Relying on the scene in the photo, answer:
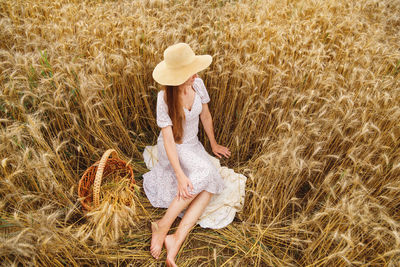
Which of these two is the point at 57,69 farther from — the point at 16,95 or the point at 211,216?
the point at 211,216

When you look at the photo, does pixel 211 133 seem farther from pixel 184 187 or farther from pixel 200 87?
pixel 184 187

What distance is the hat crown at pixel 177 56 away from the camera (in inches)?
61.9

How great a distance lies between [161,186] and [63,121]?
93cm

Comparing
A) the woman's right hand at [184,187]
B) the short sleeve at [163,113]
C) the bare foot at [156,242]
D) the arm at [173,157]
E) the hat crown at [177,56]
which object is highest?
the hat crown at [177,56]

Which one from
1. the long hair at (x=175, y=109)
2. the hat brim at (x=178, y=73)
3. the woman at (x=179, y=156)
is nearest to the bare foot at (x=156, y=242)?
the woman at (x=179, y=156)

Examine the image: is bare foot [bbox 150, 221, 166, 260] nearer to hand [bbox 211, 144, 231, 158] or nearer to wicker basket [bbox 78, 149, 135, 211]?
wicker basket [bbox 78, 149, 135, 211]

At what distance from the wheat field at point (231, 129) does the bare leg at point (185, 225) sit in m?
0.10

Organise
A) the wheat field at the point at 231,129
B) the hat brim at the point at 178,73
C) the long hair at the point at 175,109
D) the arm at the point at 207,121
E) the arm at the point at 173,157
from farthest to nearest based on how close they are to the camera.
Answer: the arm at the point at 207,121 → the arm at the point at 173,157 → the long hair at the point at 175,109 → the hat brim at the point at 178,73 → the wheat field at the point at 231,129

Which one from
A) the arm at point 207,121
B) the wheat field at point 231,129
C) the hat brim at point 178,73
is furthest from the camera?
the arm at point 207,121

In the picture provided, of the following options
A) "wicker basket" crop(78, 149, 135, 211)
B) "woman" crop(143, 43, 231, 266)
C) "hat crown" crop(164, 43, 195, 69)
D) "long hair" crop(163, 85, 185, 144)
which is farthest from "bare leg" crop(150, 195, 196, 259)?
"hat crown" crop(164, 43, 195, 69)

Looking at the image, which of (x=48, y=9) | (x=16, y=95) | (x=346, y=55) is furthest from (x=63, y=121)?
(x=346, y=55)

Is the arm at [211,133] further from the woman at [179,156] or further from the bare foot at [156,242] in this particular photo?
the bare foot at [156,242]

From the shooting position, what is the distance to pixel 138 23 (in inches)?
96.6

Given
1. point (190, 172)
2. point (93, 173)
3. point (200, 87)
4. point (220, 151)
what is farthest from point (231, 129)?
point (93, 173)
